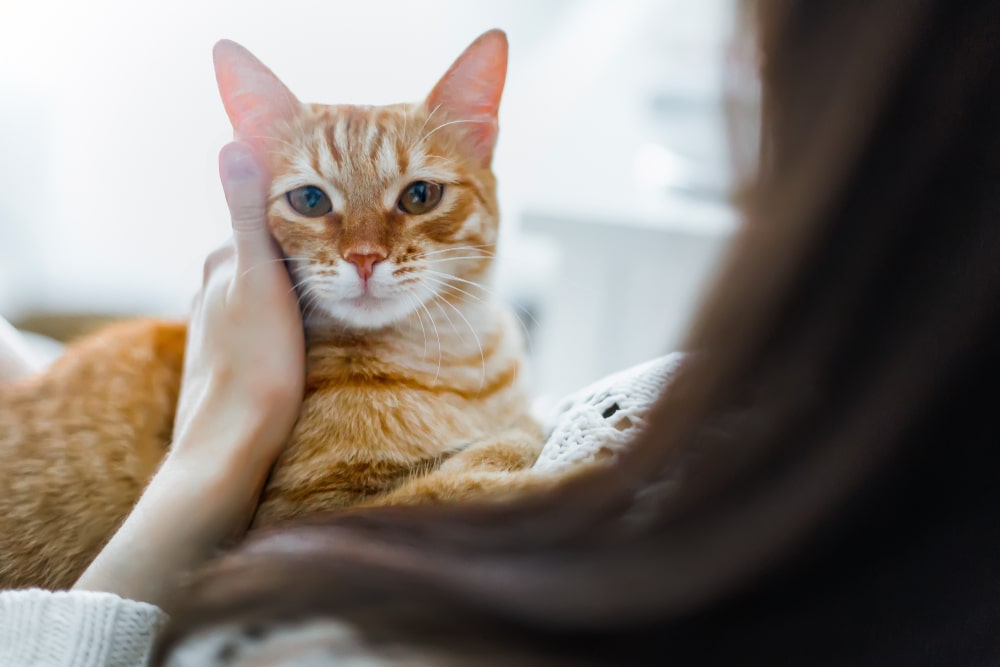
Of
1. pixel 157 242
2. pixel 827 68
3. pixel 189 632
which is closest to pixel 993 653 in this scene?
pixel 827 68

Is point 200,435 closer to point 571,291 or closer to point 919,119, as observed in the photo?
point 919,119

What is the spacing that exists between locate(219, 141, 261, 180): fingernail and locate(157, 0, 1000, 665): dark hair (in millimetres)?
417

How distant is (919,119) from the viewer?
47 cm

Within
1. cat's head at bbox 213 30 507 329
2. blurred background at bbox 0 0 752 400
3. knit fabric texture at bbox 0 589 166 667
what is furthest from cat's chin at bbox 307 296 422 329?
knit fabric texture at bbox 0 589 166 667

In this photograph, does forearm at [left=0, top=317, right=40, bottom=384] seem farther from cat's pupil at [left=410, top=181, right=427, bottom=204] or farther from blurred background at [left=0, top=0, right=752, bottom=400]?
cat's pupil at [left=410, top=181, right=427, bottom=204]

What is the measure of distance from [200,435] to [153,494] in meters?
0.07

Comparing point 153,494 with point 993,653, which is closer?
point 993,653

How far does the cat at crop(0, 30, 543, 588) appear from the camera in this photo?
31.3 inches

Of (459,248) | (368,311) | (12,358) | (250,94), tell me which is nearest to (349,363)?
(368,311)

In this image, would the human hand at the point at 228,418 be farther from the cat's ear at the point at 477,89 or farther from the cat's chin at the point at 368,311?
the cat's ear at the point at 477,89

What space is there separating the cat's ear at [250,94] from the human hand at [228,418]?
34 mm

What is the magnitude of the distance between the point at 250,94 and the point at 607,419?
1.54 ft

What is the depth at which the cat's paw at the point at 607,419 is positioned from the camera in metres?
0.66

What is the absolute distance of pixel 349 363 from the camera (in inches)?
34.4
